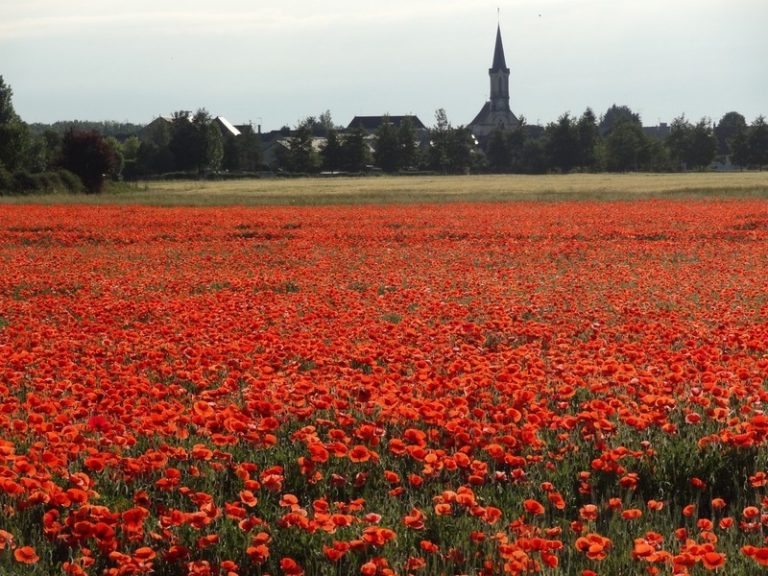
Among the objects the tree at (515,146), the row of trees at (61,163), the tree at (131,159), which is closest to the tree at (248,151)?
the tree at (131,159)

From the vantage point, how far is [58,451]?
18.7 ft

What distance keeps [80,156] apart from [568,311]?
68937 mm

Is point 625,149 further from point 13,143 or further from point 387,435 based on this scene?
point 387,435

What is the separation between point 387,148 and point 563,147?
2419 centimetres

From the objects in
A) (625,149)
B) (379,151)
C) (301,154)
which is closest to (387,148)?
(379,151)

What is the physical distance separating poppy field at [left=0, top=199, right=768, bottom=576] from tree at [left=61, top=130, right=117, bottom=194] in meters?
64.6

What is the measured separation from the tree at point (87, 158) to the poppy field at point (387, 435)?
64.6m

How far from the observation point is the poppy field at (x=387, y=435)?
4.86 meters

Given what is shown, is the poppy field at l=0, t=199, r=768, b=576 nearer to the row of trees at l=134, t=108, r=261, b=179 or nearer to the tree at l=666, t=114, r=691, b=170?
the row of trees at l=134, t=108, r=261, b=179

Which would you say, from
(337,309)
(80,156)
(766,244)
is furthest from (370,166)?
(337,309)

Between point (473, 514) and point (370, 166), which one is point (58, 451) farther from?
point (370, 166)

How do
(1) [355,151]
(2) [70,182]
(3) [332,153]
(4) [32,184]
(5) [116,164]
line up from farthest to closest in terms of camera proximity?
1. (3) [332,153]
2. (1) [355,151]
3. (5) [116,164]
4. (2) [70,182]
5. (4) [32,184]

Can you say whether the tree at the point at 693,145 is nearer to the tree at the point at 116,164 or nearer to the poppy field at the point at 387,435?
the tree at the point at 116,164

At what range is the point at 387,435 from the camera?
6.74 metres
